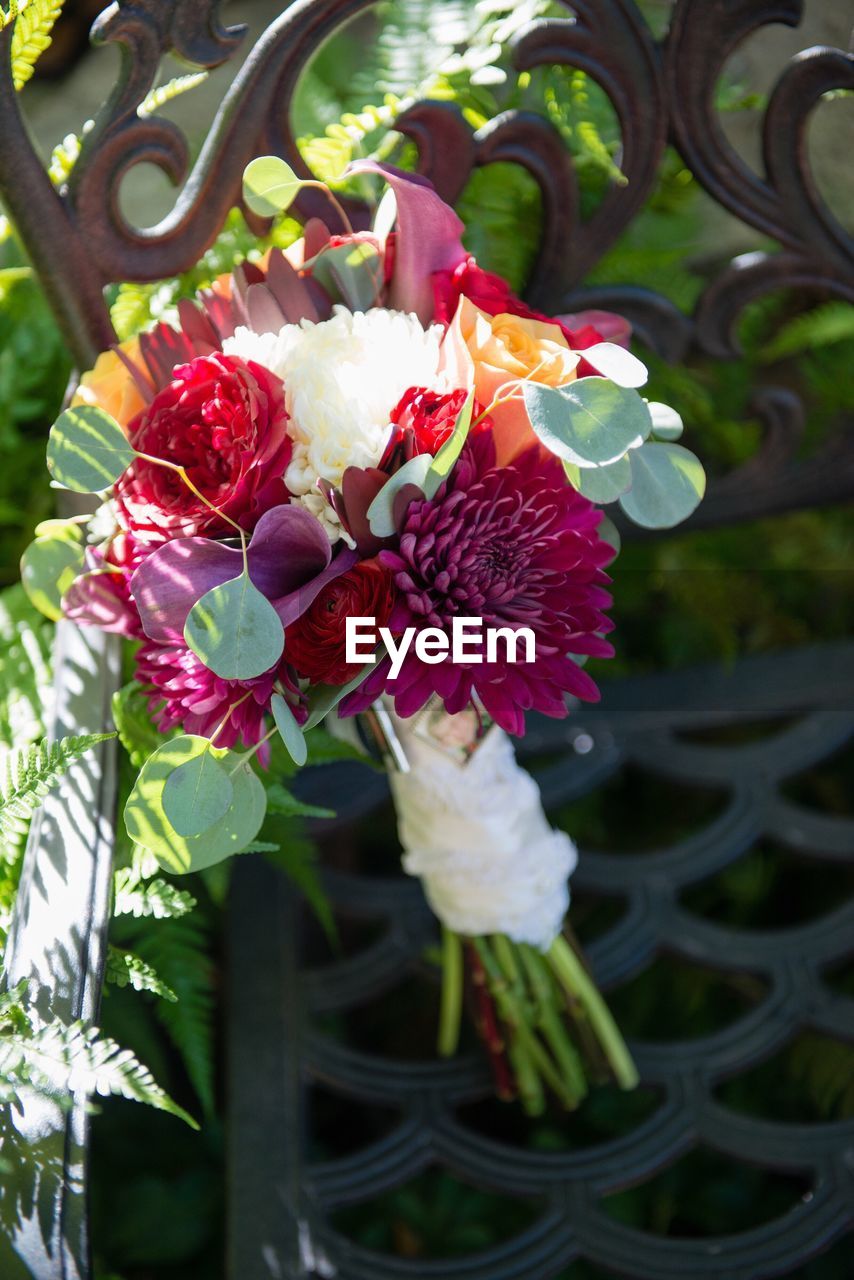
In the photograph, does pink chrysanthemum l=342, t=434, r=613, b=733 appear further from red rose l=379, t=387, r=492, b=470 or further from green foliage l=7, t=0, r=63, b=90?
green foliage l=7, t=0, r=63, b=90

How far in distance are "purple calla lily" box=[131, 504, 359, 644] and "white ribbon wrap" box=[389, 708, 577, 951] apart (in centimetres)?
17

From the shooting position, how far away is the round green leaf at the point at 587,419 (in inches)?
19.5

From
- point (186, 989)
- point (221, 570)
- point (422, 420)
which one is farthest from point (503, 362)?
point (186, 989)

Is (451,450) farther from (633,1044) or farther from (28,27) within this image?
(633,1044)

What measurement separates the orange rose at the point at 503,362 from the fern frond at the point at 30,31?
0.30 m

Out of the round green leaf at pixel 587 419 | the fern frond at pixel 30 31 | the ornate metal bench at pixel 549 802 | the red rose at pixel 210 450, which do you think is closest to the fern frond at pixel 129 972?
the ornate metal bench at pixel 549 802

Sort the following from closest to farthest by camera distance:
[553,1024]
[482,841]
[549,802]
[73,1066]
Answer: [73,1066] < [482,841] < [553,1024] < [549,802]

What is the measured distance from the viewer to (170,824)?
0.52 metres

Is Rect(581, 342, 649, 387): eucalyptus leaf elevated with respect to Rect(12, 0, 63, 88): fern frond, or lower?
lower

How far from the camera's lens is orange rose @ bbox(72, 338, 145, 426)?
599 millimetres

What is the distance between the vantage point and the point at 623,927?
0.91 metres

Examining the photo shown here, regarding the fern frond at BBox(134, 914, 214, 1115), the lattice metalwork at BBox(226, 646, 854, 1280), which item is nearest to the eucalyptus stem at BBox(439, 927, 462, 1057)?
the lattice metalwork at BBox(226, 646, 854, 1280)

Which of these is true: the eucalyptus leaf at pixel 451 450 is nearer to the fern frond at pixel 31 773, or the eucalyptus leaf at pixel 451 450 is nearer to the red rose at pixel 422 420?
the red rose at pixel 422 420

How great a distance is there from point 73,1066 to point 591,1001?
0.44 meters
